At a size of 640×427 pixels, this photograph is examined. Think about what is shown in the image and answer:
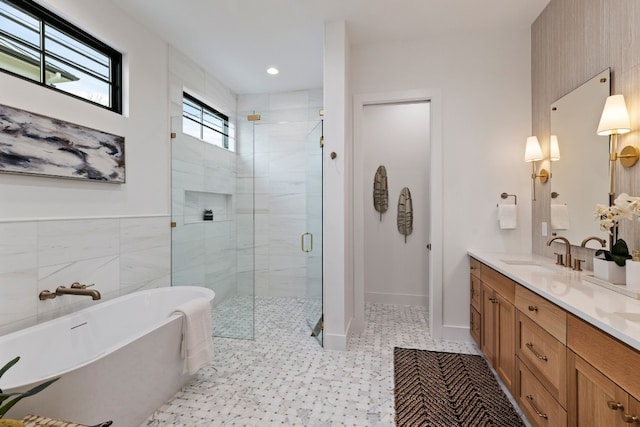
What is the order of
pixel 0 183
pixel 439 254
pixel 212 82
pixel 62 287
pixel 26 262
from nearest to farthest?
pixel 0 183 → pixel 26 262 → pixel 62 287 → pixel 439 254 → pixel 212 82

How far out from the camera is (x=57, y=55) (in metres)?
2.14

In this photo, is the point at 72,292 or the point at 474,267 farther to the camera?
the point at 474,267

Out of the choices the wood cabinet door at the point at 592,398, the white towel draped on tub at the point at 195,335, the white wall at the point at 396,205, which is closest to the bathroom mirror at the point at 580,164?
the wood cabinet door at the point at 592,398

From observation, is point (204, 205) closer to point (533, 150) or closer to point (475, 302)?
point (475, 302)

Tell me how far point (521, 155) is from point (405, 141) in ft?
4.73

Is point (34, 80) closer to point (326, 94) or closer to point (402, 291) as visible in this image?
point (326, 94)

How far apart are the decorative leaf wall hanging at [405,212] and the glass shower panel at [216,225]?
1.90m

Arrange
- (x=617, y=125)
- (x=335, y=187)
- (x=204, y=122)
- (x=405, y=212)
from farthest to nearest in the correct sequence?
(x=405, y=212)
(x=204, y=122)
(x=335, y=187)
(x=617, y=125)

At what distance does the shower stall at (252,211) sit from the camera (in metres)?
3.18

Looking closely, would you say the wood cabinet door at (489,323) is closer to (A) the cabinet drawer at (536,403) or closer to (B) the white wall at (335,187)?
(A) the cabinet drawer at (536,403)

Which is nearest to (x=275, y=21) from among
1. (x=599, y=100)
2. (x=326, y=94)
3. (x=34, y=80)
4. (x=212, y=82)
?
(x=326, y=94)

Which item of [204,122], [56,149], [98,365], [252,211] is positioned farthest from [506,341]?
[204,122]

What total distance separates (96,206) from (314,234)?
1842mm

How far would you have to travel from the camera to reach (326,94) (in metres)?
2.73
